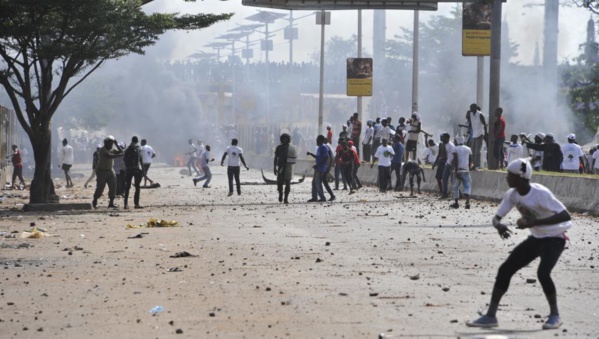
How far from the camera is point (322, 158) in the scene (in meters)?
31.2

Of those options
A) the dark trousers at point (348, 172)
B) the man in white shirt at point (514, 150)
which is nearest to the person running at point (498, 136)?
the man in white shirt at point (514, 150)

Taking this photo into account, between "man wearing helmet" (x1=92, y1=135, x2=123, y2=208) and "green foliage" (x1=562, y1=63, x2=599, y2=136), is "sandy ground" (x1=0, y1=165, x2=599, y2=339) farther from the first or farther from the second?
"green foliage" (x1=562, y1=63, x2=599, y2=136)

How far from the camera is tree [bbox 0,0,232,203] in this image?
27.3 m

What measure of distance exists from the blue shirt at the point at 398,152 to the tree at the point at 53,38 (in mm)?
8140

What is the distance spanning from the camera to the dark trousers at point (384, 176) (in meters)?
35.3

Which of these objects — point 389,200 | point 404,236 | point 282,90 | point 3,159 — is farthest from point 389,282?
point 282,90

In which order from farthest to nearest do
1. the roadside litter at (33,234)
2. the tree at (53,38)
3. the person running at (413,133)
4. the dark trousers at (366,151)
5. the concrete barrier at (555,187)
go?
the dark trousers at (366,151) < the person running at (413,133) < the tree at (53,38) < the concrete barrier at (555,187) < the roadside litter at (33,234)

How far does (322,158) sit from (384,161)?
13.1 feet

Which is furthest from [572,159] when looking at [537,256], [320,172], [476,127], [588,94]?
[588,94]

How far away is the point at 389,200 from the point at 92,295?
64.8 feet

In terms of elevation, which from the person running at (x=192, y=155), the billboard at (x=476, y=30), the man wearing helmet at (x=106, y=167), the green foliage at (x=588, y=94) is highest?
the billboard at (x=476, y=30)

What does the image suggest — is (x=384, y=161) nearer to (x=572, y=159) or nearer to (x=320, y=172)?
(x=320, y=172)

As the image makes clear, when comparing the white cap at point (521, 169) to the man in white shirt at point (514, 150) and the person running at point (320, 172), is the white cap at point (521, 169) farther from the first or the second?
the man in white shirt at point (514, 150)

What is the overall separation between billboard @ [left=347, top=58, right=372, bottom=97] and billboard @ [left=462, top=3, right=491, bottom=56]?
734 inches
